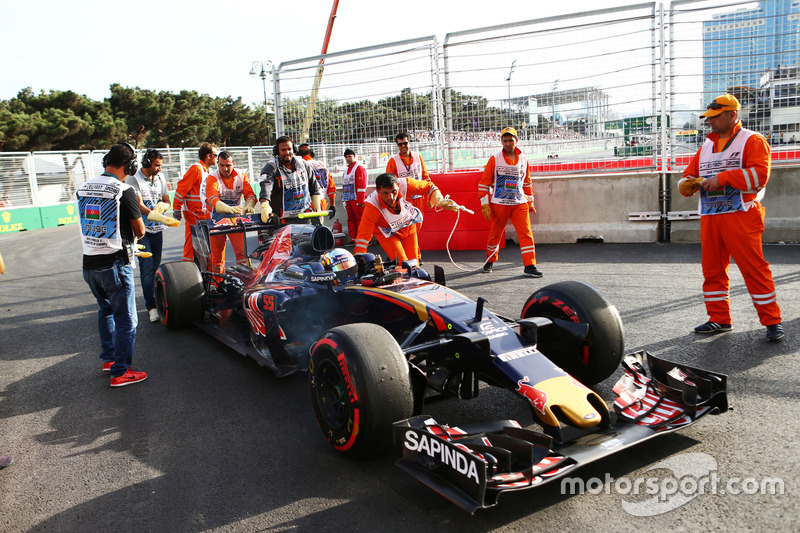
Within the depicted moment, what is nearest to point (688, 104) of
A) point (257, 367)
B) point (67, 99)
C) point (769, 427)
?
point (769, 427)

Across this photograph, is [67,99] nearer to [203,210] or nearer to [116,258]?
[203,210]

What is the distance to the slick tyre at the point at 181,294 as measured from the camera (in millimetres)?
6160

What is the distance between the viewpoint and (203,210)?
7.62 metres

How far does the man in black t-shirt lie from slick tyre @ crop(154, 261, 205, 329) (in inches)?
46.4

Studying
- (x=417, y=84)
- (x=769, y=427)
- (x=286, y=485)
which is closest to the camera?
(x=286, y=485)

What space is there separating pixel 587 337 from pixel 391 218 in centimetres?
287

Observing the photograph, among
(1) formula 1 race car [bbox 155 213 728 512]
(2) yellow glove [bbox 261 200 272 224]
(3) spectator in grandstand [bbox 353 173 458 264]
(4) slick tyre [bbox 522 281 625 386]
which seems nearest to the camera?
(1) formula 1 race car [bbox 155 213 728 512]

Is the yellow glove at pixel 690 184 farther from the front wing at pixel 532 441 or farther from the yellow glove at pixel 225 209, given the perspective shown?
the yellow glove at pixel 225 209

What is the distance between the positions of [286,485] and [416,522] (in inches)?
30.6

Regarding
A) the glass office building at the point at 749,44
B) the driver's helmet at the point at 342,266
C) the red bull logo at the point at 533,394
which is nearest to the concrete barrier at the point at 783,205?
the glass office building at the point at 749,44

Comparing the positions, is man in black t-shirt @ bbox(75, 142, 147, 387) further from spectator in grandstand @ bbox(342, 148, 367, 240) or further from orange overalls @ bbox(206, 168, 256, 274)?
spectator in grandstand @ bbox(342, 148, 367, 240)

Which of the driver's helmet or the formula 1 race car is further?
the driver's helmet

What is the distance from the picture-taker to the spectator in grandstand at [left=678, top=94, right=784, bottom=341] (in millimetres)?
4832

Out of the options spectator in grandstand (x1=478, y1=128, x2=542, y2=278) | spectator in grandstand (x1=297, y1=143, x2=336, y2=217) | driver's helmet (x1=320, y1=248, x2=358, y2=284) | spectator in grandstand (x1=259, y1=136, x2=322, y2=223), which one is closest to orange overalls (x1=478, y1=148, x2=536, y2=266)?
spectator in grandstand (x1=478, y1=128, x2=542, y2=278)
